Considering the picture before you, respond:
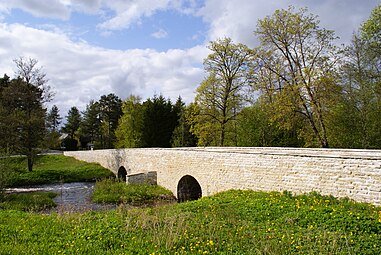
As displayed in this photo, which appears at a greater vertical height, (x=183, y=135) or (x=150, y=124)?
(x=150, y=124)

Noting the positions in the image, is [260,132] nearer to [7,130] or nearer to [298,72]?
[298,72]

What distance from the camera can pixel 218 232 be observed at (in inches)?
274

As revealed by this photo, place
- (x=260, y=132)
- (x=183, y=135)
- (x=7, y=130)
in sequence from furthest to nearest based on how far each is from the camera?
(x=183, y=135) → (x=260, y=132) → (x=7, y=130)

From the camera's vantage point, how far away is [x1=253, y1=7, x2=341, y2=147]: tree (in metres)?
18.9

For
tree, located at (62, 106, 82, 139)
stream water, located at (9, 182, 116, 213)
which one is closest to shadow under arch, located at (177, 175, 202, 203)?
stream water, located at (9, 182, 116, 213)

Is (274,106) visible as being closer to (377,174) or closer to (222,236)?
(377,174)

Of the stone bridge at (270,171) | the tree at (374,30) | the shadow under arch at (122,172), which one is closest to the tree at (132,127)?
the shadow under arch at (122,172)

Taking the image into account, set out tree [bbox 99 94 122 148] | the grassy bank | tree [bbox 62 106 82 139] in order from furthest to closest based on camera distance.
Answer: tree [bbox 62 106 82 139]
tree [bbox 99 94 122 148]
the grassy bank

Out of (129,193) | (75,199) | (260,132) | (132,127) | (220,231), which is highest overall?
(132,127)

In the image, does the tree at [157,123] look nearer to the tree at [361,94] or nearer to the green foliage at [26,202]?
the green foliage at [26,202]

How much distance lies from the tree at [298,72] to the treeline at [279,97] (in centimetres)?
6

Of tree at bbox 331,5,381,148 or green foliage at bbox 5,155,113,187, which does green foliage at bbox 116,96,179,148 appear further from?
tree at bbox 331,5,381,148

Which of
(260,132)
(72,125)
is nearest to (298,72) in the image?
(260,132)

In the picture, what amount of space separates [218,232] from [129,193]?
42.0ft
